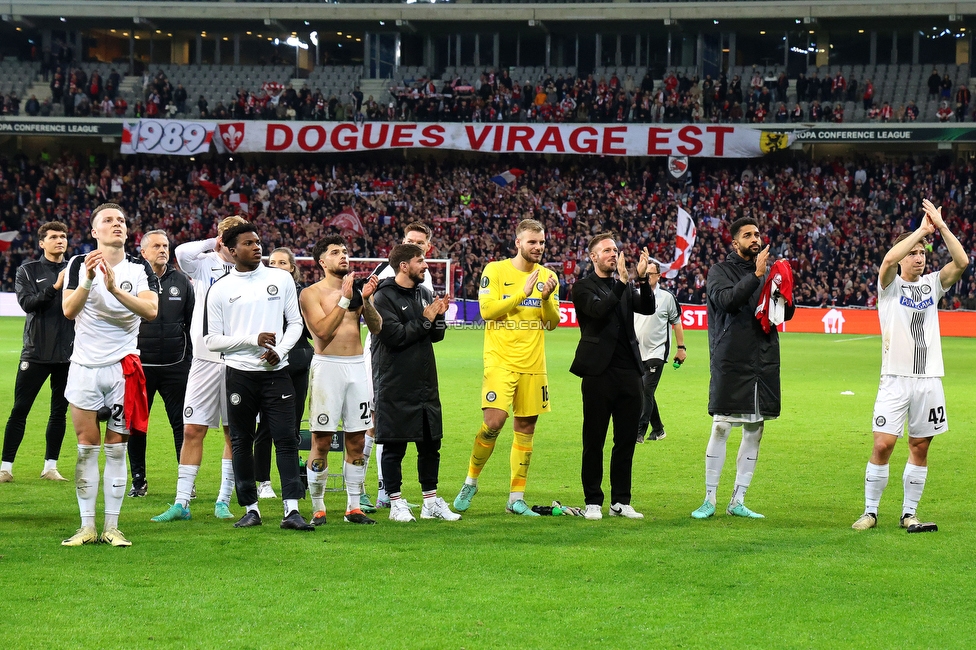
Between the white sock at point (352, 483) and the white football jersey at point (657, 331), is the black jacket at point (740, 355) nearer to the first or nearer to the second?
the white sock at point (352, 483)

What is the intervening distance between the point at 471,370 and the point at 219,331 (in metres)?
14.6

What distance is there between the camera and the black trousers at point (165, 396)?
1004 centimetres

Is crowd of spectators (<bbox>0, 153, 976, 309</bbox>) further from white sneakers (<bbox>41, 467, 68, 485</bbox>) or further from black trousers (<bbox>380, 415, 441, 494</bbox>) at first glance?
black trousers (<bbox>380, 415, 441, 494</bbox>)

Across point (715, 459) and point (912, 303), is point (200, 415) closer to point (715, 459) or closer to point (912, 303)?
point (715, 459)

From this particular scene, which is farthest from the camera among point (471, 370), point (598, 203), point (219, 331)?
point (598, 203)

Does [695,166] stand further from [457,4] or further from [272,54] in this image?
[272,54]

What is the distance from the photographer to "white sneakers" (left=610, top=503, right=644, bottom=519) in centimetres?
898

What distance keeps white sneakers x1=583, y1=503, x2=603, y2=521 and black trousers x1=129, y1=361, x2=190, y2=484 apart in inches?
149

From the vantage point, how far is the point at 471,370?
74.8 feet

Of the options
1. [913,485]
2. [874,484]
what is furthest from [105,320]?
[913,485]

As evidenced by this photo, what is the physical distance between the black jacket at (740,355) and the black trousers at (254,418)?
3.38 metres

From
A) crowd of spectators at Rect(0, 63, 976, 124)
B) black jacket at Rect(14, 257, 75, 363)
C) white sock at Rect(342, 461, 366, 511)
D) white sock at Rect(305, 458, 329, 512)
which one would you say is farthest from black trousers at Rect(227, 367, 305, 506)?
crowd of spectators at Rect(0, 63, 976, 124)

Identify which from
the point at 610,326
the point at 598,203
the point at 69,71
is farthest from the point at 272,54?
the point at 610,326

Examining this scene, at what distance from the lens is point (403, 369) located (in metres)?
8.88
